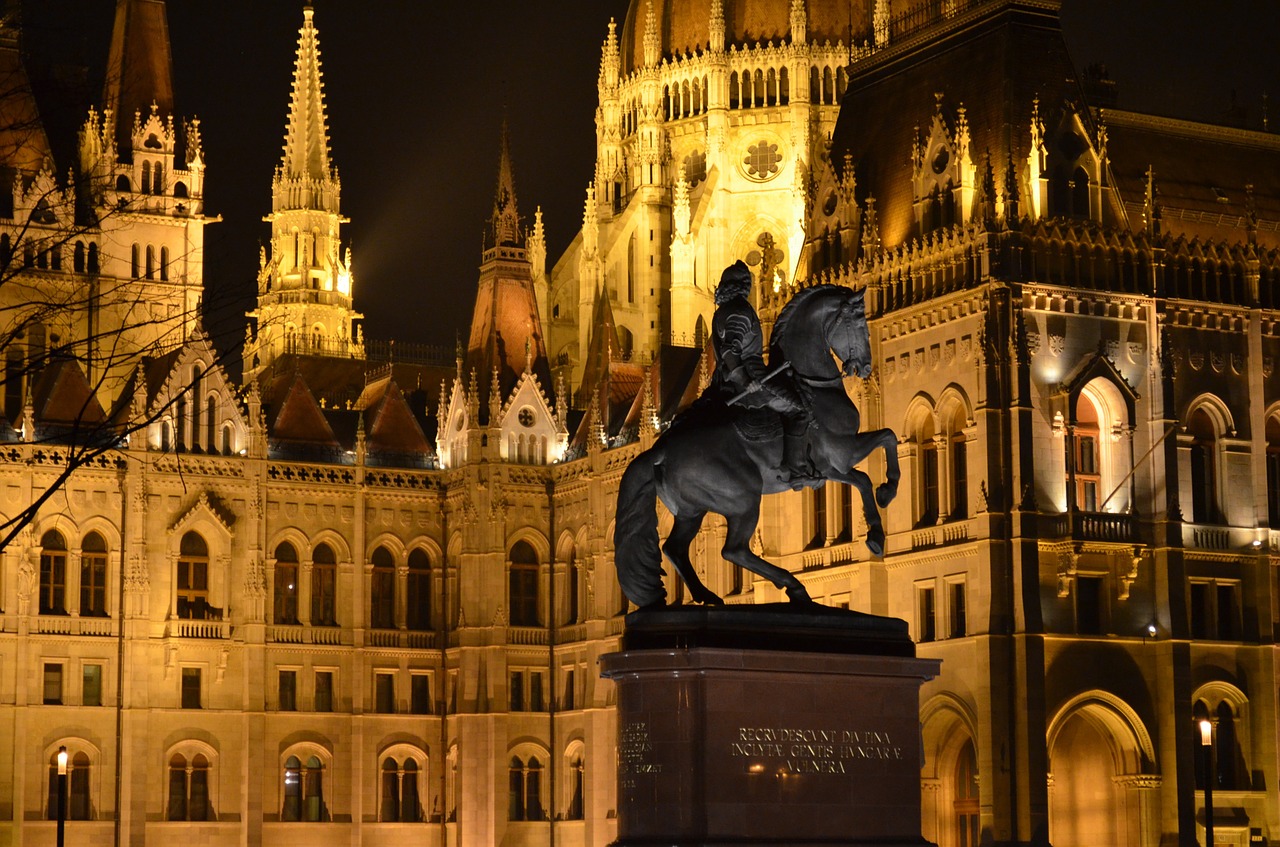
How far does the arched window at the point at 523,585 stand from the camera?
268 ft

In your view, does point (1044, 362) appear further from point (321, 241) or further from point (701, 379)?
point (321, 241)

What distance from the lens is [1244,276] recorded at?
6331cm

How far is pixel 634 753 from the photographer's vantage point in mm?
28984

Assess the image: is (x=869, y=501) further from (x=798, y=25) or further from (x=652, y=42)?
(x=652, y=42)

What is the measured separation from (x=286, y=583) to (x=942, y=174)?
2916 cm

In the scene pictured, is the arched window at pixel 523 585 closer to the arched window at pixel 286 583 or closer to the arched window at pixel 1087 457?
the arched window at pixel 286 583

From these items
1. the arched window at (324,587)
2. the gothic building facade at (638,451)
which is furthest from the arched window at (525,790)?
the arched window at (324,587)

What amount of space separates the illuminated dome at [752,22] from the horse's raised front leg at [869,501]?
231ft

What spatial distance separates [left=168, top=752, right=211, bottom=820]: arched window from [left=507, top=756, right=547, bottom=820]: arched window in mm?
10033

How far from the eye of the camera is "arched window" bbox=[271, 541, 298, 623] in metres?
79.6

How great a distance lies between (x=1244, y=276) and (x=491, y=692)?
2961 centimetres

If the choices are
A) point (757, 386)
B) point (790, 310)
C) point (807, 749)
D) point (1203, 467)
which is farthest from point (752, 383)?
point (1203, 467)

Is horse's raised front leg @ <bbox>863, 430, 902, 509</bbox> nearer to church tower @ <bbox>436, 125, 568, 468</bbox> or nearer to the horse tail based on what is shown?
the horse tail

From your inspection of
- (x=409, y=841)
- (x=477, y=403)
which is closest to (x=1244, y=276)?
(x=477, y=403)
